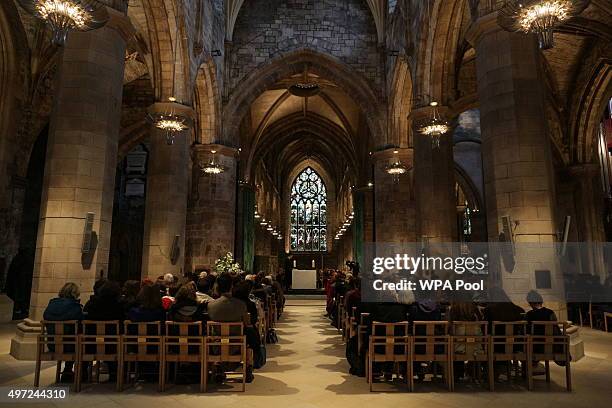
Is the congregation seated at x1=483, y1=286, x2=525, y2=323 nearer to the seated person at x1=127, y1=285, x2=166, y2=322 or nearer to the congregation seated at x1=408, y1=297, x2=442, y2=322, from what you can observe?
the congregation seated at x1=408, y1=297, x2=442, y2=322

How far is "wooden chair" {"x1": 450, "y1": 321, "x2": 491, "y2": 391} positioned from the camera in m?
4.96

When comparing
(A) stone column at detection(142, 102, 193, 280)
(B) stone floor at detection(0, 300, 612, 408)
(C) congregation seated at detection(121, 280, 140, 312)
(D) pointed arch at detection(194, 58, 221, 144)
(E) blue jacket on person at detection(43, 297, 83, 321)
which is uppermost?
(D) pointed arch at detection(194, 58, 221, 144)

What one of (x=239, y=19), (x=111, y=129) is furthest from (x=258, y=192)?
(x=111, y=129)

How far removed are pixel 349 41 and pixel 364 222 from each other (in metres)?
9.54

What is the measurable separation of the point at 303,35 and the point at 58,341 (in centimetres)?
1694

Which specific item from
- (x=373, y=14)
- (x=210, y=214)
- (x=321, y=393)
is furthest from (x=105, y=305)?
(x=373, y=14)

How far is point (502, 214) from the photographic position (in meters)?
7.07

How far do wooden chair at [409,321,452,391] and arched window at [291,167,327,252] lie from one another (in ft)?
126

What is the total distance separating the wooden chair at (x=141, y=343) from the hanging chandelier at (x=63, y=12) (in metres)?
3.52

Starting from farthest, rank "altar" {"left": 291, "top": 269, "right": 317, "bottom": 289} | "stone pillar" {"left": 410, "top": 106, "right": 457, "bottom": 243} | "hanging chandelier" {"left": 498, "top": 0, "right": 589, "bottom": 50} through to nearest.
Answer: "altar" {"left": 291, "top": 269, "right": 317, "bottom": 289} < "stone pillar" {"left": 410, "top": 106, "right": 457, "bottom": 243} < "hanging chandelier" {"left": 498, "top": 0, "right": 589, "bottom": 50}

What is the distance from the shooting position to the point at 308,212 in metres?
44.7

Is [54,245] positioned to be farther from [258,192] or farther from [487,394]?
[258,192]

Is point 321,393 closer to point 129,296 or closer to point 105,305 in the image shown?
point 105,305

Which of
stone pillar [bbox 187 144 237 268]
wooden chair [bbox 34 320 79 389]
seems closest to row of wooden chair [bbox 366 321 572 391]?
wooden chair [bbox 34 320 79 389]
